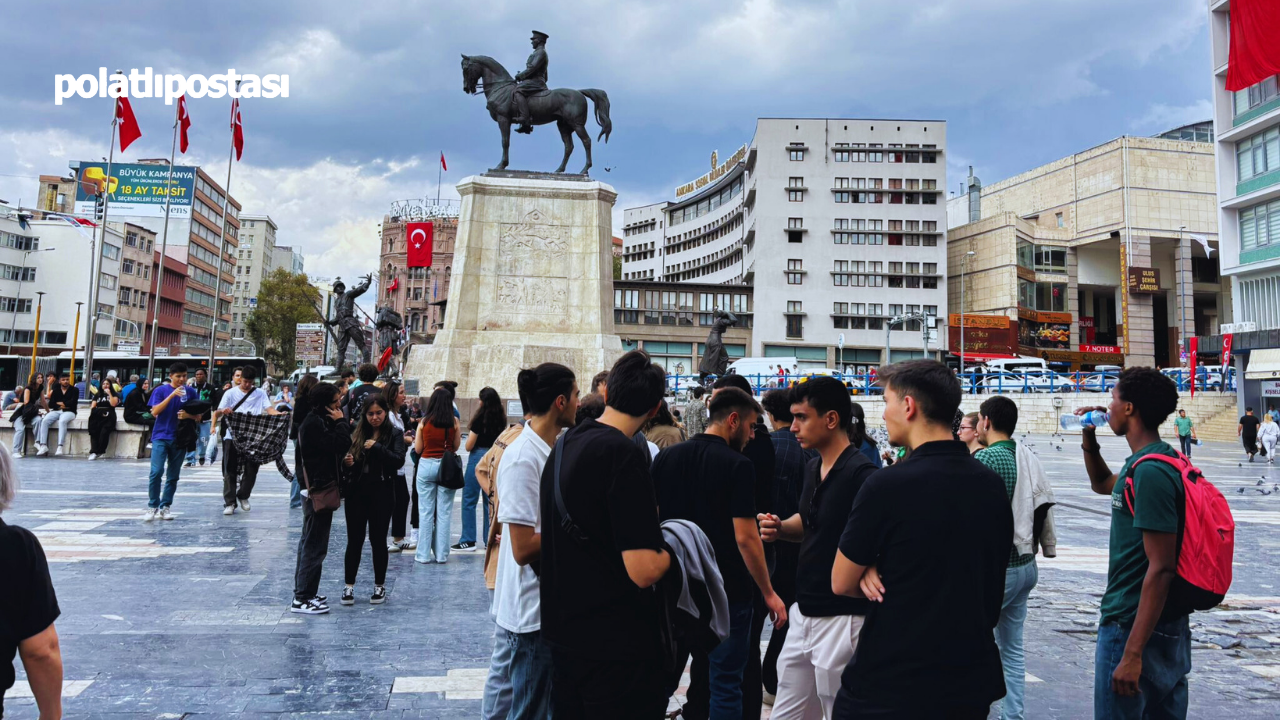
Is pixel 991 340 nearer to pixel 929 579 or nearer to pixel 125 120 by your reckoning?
pixel 125 120

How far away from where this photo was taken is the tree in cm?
7688

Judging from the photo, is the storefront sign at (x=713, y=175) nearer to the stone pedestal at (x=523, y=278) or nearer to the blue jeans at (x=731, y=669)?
the stone pedestal at (x=523, y=278)

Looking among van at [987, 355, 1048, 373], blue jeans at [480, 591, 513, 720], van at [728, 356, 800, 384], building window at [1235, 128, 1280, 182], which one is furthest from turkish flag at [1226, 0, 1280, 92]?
blue jeans at [480, 591, 513, 720]

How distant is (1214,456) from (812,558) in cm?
2778

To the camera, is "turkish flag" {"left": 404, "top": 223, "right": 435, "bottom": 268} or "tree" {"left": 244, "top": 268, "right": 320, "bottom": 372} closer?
"tree" {"left": 244, "top": 268, "right": 320, "bottom": 372}

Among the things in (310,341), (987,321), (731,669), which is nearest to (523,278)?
(731,669)

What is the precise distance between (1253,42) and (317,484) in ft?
97.5

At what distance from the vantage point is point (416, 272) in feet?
348

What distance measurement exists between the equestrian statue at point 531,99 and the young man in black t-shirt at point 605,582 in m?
19.4

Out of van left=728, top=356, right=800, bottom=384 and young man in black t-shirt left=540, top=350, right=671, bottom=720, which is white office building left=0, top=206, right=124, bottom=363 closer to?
van left=728, top=356, right=800, bottom=384

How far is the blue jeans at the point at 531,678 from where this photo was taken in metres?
3.22

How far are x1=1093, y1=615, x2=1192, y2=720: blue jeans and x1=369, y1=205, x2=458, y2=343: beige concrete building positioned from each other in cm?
9725

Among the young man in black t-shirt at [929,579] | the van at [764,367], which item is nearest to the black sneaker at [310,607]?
the young man in black t-shirt at [929,579]

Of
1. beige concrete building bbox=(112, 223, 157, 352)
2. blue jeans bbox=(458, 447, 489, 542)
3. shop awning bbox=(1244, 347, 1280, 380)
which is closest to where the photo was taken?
blue jeans bbox=(458, 447, 489, 542)
